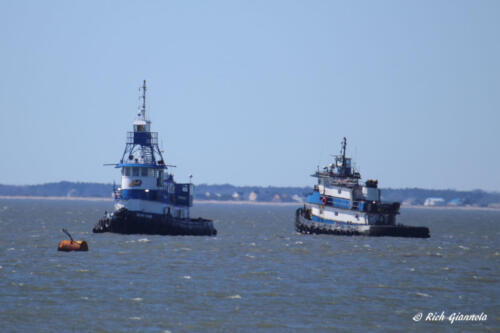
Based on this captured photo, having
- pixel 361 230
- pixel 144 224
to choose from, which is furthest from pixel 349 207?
pixel 144 224

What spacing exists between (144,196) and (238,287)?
123 feet

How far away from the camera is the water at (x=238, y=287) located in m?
35.0

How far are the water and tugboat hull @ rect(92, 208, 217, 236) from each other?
787cm

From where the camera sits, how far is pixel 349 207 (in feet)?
295

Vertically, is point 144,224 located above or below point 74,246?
above

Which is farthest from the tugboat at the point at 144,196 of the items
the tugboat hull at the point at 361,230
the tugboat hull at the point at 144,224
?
the tugboat hull at the point at 361,230

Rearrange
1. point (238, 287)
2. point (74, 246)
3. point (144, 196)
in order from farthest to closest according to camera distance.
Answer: point (144, 196) < point (74, 246) < point (238, 287)

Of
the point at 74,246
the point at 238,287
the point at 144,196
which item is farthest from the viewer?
the point at 144,196

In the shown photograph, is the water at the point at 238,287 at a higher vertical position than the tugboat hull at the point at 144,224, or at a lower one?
lower

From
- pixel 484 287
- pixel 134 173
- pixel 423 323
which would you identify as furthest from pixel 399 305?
pixel 134 173

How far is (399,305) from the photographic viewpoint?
3969 cm

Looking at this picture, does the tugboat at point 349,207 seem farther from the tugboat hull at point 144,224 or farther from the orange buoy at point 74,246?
the orange buoy at point 74,246

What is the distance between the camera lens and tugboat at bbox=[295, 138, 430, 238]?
89.2 m

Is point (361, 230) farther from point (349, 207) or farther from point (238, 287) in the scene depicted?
point (238, 287)
